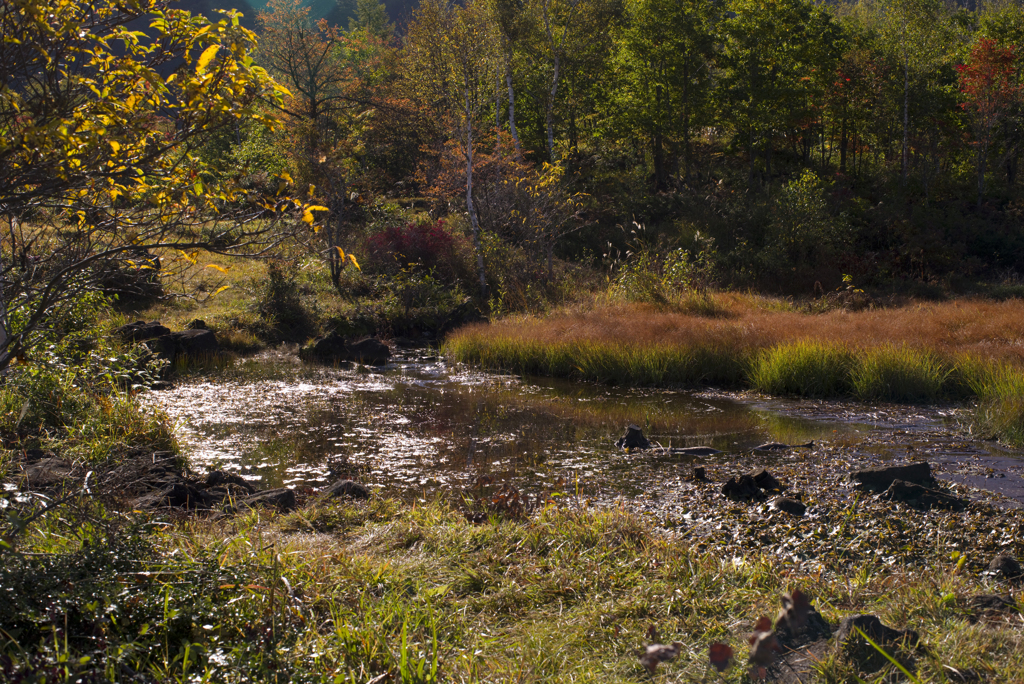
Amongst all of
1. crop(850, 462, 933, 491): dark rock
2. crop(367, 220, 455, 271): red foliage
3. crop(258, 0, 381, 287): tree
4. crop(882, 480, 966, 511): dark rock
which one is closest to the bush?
crop(367, 220, 455, 271): red foliage

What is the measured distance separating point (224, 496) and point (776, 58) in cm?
3093

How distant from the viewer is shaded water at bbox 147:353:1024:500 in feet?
23.7

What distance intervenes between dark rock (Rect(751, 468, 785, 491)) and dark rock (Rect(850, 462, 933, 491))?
0.66 meters

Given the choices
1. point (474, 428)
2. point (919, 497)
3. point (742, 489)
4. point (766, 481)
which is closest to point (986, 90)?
point (474, 428)

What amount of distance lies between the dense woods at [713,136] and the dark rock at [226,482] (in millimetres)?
15043

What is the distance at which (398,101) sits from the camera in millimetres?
30078

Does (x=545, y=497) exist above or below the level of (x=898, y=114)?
below

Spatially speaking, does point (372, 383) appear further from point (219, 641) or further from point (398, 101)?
point (398, 101)

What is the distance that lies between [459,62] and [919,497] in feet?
58.7

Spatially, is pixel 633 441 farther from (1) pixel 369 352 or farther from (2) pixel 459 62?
(2) pixel 459 62

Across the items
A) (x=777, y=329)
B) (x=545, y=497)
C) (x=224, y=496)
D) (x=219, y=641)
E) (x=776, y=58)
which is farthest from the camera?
(x=776, y=58)

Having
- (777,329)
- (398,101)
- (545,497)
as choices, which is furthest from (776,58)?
(545,497)

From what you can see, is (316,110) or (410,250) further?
(316,110)

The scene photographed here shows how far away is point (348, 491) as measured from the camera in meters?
5.89
